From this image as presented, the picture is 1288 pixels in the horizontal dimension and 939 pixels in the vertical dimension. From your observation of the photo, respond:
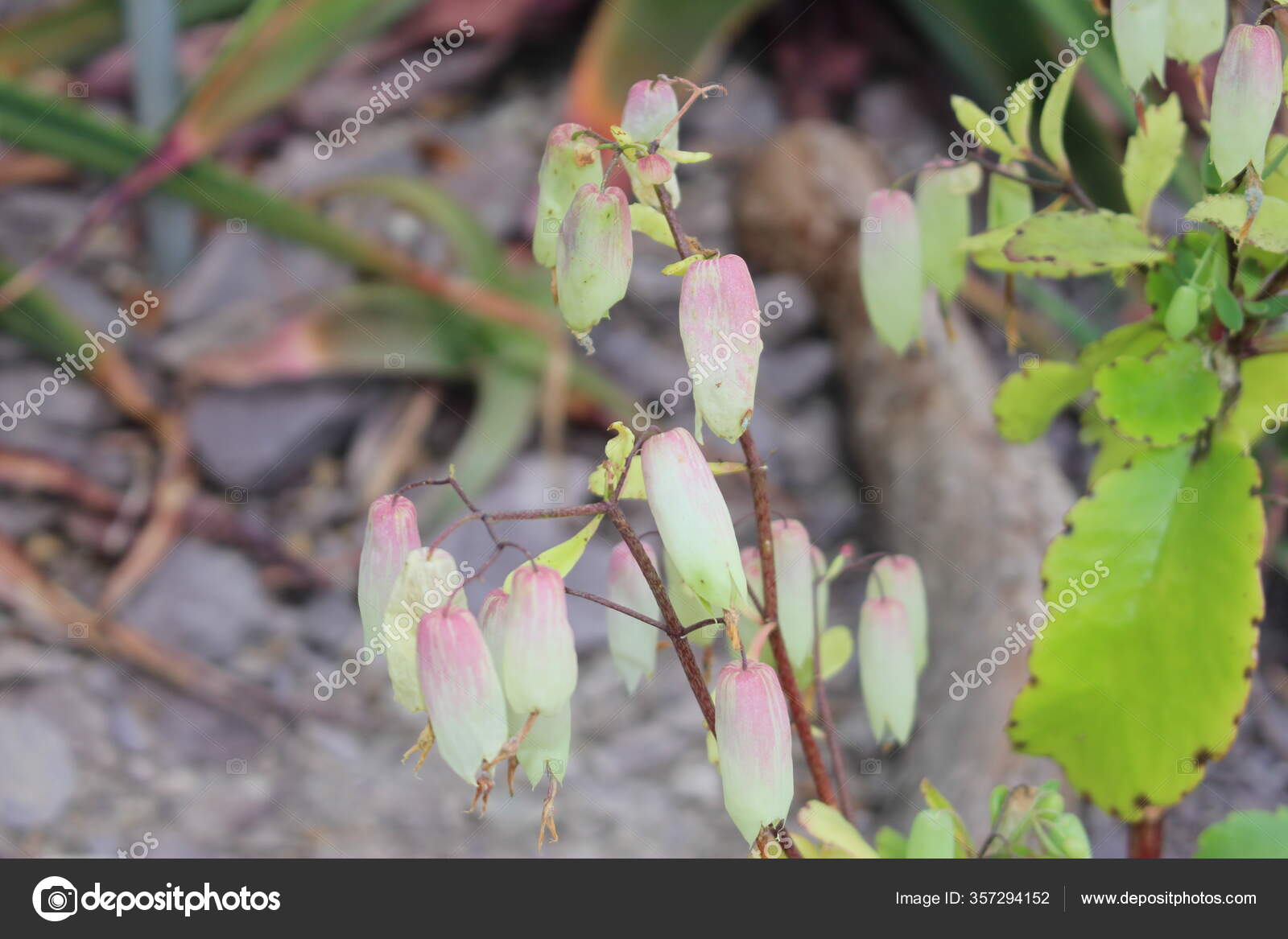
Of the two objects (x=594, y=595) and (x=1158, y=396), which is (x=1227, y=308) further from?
(x=594, y=595)

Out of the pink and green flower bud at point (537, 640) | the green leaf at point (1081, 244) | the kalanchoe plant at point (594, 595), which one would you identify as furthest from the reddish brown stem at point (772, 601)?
the green leaf at point (1081, 244)

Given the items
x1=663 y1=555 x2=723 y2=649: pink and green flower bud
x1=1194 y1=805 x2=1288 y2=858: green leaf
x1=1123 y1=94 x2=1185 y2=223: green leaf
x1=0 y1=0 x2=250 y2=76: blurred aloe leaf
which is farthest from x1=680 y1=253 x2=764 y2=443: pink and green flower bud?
x1=0 y1=0 x2=250 y2=76: blurred aloe leaf

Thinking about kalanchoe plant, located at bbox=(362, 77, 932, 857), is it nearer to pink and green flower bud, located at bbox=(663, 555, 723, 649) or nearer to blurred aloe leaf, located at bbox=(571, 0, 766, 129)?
pink and green flower bud, located at bbox=(663, 555, 723, 649)

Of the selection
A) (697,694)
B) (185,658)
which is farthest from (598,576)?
(697,694)

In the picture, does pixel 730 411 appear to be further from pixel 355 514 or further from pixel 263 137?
pixel 263 137

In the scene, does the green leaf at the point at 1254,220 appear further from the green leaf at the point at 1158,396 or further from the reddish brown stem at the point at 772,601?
the reddish brown stem at the point at 772,601

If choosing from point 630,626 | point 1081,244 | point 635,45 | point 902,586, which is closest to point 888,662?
point 902,586
